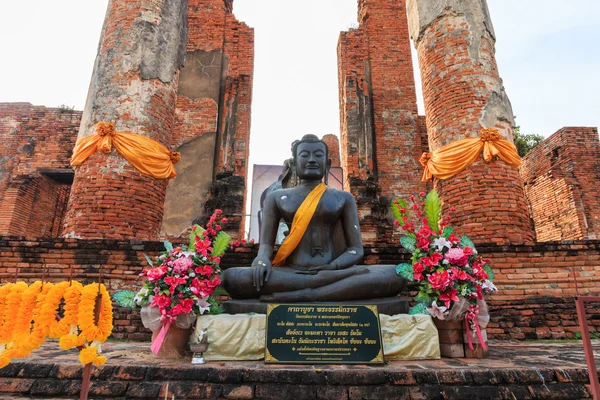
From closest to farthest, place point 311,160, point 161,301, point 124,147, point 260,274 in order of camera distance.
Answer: point 161,301, point 260,274, point 311,160, point 124,147

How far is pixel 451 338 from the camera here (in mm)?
3482

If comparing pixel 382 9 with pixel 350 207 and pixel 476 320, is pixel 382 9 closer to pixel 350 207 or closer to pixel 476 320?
pixel 350 207

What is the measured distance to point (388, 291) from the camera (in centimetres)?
A: 385

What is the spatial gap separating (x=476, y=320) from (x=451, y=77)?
5459mm

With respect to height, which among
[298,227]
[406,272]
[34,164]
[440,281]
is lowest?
[440,281]

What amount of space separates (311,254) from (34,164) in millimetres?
12563

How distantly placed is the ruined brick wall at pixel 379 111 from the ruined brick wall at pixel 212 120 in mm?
3550

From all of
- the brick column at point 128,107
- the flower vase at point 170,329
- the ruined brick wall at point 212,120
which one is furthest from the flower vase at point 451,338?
the ruined brick wall at point 212,120

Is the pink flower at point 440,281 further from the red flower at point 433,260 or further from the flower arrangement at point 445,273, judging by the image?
the red flower at point 433,260

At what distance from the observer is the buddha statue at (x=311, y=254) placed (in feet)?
12.3

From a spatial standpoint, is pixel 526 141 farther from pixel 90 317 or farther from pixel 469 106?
pixel 90 317

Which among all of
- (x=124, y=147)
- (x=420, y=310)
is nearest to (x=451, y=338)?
(x=420, y=310)

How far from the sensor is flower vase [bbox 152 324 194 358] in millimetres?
3359

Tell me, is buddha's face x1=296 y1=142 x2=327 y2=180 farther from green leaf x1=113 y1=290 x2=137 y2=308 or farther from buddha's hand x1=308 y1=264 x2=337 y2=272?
green leaf x1=113 y1=290 x2=137 y2=308
